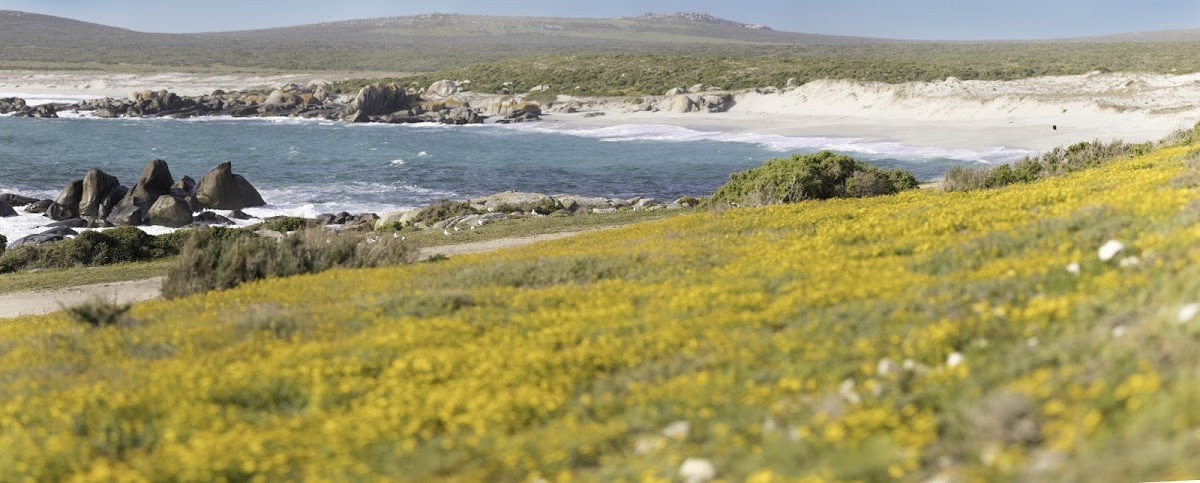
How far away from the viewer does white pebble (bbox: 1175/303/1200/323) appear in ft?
21.2

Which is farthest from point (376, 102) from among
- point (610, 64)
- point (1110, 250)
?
point (1110, 250)

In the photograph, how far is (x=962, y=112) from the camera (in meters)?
70.9

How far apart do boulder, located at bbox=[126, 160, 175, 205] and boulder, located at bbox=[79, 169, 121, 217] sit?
1075mm

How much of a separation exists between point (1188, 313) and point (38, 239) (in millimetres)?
34148

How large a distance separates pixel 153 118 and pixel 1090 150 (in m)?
92.8

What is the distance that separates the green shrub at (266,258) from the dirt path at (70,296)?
3.17 m

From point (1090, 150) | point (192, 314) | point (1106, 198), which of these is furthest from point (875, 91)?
point (192, 314)

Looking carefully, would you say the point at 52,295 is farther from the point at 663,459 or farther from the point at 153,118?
the point at 153,118

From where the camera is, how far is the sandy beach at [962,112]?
5688 cm

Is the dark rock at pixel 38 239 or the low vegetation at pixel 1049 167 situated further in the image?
the dark rock at pixel 38 239

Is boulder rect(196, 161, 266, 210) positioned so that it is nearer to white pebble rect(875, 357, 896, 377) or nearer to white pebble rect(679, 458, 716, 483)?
white pebble rect(875, 357, 896, 377)

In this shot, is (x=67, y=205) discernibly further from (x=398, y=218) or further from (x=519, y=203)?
(x=519, y=203)

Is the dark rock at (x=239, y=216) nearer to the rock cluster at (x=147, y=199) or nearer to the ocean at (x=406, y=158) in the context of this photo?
the ocean at (x=406, y=158)

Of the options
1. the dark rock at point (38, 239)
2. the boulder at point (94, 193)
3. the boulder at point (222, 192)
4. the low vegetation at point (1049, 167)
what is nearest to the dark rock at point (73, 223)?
the boulder at point (94, 193)
